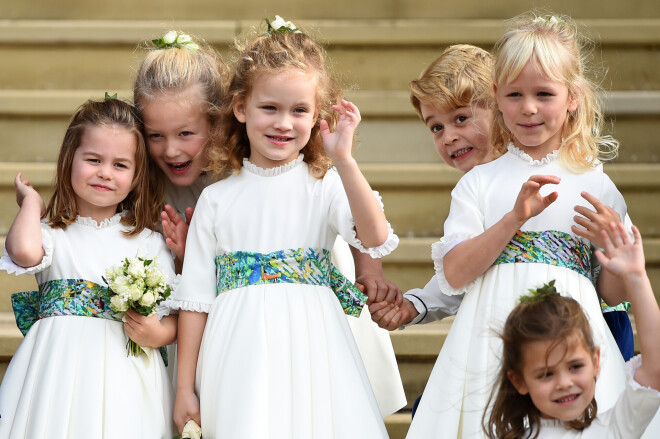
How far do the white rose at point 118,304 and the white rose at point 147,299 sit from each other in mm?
50

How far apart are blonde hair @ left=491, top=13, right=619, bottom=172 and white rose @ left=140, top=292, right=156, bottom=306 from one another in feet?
3.88

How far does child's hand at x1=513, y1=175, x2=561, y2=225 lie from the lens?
107 inches

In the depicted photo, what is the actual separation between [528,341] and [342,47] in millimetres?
2741

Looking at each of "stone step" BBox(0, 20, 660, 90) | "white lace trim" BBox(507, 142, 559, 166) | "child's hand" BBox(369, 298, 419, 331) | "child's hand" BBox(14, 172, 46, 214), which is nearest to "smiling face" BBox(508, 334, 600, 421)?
"white lace trim" BBox(507, 142, 559, 166)

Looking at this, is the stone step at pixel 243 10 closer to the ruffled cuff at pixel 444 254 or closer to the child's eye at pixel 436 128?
the child's eye at pixel 436 128

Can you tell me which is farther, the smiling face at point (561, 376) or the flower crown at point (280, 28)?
the flower crown at point (280, 28)

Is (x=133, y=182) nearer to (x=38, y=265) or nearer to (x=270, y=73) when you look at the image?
(x=38, y=265)

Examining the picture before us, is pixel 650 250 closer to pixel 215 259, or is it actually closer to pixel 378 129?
pixel 378 129

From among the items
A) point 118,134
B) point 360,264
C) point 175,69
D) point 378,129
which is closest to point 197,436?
point 360,264

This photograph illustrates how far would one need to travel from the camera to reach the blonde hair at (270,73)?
10.1ft

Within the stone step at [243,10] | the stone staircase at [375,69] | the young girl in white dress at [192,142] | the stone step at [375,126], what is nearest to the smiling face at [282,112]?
the young girl in white dress at [192,142]

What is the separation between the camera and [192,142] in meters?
3.38

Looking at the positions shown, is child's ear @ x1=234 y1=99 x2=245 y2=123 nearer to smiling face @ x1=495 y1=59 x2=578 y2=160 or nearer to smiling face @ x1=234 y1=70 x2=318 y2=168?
smiling face @ x1=234 y1=70 x2=318 y2=168

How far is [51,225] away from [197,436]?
0.83 meters
